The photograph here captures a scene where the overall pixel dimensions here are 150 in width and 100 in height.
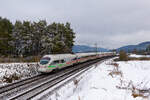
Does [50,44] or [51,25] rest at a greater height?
[51,25]

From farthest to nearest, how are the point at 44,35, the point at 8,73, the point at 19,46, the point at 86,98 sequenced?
the point at 19,46, the point at 44,35, the point at 8,73, the point at 86,98

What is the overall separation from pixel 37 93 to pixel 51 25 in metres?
33.6

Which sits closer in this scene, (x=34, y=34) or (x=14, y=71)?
(x=14, y=71)

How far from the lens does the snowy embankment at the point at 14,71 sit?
1317cm

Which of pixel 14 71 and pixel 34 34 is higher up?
pixel 34 34

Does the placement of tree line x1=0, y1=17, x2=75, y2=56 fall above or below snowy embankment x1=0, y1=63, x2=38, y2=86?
above

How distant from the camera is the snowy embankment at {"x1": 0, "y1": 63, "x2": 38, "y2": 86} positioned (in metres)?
13.2

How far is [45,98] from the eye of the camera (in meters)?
8.40

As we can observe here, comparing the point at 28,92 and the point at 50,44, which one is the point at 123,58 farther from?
the point at 28,92

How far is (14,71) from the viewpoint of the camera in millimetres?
14719

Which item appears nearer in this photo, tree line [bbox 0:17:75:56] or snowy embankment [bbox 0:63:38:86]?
snowy embankment [bbox 0:63:38:86]

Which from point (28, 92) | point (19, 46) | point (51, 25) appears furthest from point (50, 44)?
point (28, 92)

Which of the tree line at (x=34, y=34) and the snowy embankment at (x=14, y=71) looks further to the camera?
the tree line at (x=34, y=34)

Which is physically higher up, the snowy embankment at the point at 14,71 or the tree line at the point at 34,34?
the tree line at the point at 34,34
